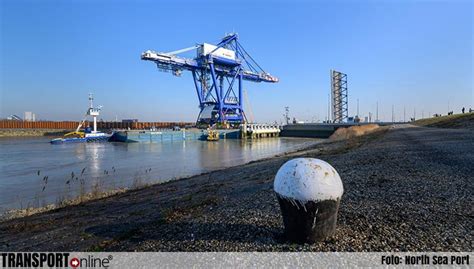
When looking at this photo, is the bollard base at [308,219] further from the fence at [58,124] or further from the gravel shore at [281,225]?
the fence at [58,124]

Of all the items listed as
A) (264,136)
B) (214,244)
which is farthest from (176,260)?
(264,136)

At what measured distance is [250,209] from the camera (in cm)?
489

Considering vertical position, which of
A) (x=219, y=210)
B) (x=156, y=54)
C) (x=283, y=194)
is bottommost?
(x=219, y=210)

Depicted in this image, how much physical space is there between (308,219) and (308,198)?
28 centimetres

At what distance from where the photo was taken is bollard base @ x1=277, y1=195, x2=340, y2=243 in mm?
3160

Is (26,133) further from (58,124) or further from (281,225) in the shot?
(281,225)

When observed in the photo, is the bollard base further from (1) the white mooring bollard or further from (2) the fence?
(2) the fence

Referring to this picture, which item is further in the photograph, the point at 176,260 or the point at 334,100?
the point at 334,100

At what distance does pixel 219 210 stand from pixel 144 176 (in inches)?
495

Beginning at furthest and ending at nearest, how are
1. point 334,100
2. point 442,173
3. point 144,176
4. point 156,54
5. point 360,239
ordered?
point 334,100 → point 156,54 → point 144,176 → point 442,173 → point 360,239

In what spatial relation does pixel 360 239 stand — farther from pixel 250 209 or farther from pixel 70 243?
pixel 70 243

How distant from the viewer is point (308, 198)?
308 cm

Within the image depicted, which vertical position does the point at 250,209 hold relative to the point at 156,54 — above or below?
below

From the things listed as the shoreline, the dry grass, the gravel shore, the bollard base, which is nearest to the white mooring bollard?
the bollard base
